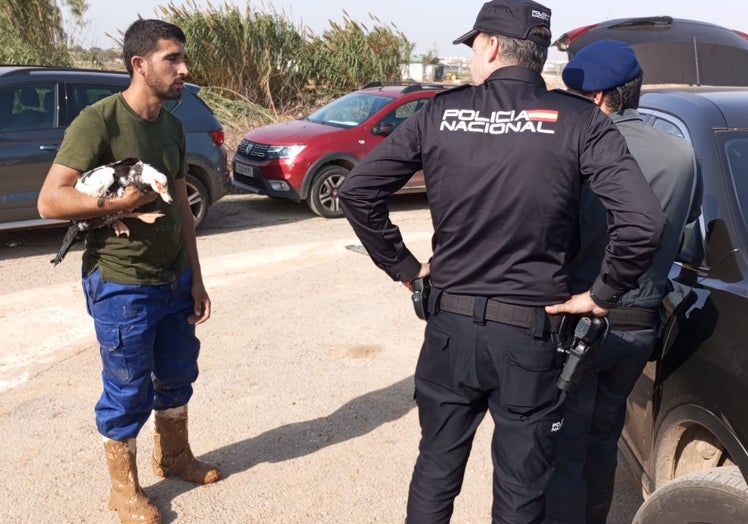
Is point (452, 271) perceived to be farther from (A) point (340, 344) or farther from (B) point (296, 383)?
(A) point (340, 344)

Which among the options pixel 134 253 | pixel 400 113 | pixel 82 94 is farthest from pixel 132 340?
pixel 400 113

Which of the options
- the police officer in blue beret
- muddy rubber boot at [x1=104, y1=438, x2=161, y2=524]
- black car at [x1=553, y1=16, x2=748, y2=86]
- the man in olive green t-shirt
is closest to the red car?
black car at [x1=553, y1=16, x2=748, y2=86]

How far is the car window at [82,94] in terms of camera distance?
8.18m

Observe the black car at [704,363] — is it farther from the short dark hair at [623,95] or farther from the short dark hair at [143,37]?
the short dark hair at [143,37]

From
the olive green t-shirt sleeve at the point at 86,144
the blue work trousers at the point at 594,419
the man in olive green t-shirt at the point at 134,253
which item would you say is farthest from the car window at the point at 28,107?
the blue work trousers at the point at 594,419

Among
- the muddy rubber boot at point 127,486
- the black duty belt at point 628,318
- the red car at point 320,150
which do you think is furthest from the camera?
the red car at point 320,150

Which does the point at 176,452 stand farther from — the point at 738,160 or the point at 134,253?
the point at 738,160

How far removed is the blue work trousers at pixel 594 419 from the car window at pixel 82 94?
6603 mm

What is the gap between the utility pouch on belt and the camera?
274 cm

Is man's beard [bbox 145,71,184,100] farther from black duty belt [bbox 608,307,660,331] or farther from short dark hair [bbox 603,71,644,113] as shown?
black duty belt [bbox 608,307,660,331]

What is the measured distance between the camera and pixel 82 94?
823 cm

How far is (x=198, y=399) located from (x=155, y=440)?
0.90 meters

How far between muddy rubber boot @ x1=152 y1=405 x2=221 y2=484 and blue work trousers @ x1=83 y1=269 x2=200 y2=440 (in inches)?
9.3

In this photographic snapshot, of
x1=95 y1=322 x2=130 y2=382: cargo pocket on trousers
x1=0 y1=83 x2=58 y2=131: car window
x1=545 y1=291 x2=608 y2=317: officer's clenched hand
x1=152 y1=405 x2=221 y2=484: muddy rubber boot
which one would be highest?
x1=545 y1=291 x2=608 y2=317: officer's clenched hand
